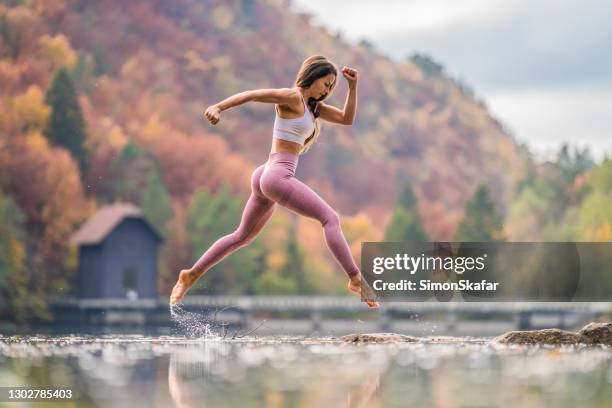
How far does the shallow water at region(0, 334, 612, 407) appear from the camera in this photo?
696cm

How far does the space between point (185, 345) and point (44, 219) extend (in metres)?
55.3

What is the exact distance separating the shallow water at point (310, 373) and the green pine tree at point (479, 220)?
6341 centimetres

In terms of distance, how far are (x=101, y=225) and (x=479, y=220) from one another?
23810 millimetres

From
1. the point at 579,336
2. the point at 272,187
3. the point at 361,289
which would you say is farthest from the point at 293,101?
the point at 579,336

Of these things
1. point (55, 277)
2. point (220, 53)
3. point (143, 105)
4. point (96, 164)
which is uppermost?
point (220, 53)

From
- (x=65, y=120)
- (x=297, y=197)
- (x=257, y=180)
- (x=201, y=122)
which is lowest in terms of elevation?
(x=297, y=197)

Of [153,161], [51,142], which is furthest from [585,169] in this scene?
[51,142]

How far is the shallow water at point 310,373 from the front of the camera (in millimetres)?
6961

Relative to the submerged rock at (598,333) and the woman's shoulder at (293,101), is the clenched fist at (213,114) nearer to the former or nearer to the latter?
the woman's shoulder at (293,101)

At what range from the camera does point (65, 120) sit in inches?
2965

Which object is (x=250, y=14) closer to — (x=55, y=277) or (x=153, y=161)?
(x=153, y=161)

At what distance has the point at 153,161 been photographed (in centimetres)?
8275

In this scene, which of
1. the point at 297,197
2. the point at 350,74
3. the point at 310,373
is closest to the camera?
the point at 310,373

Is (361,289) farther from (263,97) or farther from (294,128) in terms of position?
(263,97)
